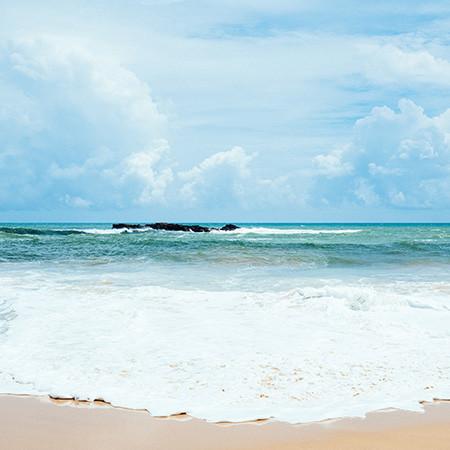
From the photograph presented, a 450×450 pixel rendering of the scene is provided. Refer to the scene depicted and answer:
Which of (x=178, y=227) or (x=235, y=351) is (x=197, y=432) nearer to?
(x=235, y=351)

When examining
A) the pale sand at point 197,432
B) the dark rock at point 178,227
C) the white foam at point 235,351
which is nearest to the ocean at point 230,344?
the white foam at point 235,351

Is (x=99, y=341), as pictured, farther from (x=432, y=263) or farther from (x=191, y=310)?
(x=432, y=263)

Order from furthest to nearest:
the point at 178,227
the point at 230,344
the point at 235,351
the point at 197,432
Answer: the point at 178,227
the point at 230,344
the point at 235,351
the point at 197,432

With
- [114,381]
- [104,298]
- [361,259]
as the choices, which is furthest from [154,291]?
[361,259]

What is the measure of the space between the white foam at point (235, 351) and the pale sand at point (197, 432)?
20 centimetres

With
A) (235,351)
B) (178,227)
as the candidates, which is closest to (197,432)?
(235,351)

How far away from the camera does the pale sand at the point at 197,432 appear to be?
3768 millimetres

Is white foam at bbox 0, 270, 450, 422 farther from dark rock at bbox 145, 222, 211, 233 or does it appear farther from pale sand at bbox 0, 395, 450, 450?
dark rock at bbox 145, 222, 211, 233

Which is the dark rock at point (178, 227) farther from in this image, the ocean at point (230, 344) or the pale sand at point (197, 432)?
the pale sand at point (197, 432)

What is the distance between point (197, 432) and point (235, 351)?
2026 millimetres

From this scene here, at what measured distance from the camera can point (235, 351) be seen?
236 inches

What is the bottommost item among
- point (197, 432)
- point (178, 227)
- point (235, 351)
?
point (197, 432)

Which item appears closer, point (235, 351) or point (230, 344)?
point (235, 351)

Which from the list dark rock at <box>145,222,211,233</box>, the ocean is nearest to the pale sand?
the ocean
